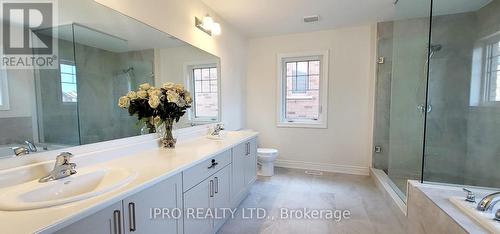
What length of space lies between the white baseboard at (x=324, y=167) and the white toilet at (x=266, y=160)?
1.68 ft

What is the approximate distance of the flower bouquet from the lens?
1.60 metres

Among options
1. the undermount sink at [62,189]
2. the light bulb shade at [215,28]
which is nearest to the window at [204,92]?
the light bulb shade at [215,28]

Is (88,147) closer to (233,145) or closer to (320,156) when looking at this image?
(233,145)

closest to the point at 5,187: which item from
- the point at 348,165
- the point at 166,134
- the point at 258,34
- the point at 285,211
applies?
the point at 166,134

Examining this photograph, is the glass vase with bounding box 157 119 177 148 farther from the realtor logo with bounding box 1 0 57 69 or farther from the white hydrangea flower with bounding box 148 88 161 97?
the realtor logo with bounding box 1 0 57 69

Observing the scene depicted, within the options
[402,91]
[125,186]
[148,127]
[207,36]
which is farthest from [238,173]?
[402,91]

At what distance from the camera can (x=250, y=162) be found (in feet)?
8.38

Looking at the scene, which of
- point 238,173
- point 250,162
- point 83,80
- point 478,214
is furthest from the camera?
point 250,162

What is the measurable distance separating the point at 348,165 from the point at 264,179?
1.39 m

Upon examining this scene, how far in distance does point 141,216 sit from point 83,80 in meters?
0.92

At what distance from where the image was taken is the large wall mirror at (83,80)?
3.41 ft

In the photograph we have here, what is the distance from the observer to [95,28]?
1420 mm

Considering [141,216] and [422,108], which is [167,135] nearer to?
[141,216]

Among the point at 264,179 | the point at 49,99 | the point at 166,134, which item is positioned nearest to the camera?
the point at 49,99
